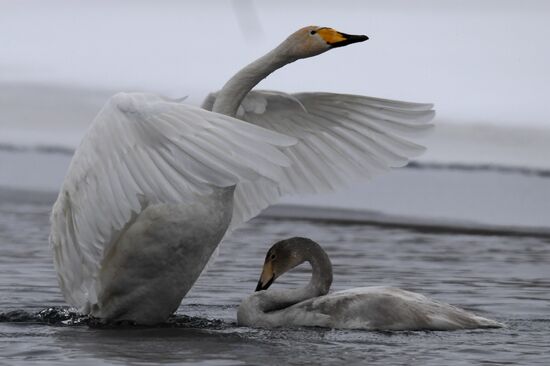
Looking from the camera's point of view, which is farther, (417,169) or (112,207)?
(417,169)

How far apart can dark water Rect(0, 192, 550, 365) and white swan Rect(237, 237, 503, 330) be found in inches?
5.6

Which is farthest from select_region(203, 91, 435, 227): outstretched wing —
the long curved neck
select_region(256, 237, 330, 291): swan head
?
the long curved neck

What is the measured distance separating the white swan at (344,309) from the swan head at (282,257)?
2 cm

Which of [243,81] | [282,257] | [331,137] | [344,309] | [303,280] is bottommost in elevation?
[303,280]

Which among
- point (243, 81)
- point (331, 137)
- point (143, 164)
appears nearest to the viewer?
point (143, 164)

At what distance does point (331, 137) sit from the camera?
10875 mm

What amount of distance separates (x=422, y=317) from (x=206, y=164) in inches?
A: 87.1

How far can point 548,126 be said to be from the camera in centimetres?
2109

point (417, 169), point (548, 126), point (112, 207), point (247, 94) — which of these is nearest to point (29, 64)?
point (417, 169)

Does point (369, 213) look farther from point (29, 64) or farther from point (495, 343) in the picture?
point (29, 64)

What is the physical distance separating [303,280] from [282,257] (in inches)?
85.4

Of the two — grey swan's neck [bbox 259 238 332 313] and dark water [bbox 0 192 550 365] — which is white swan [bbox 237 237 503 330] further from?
dark water [bbox 0 192 550 365]

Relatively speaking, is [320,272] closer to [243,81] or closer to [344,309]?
[344,309]

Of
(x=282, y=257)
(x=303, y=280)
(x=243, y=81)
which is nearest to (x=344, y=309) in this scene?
(x=282, y=257)
